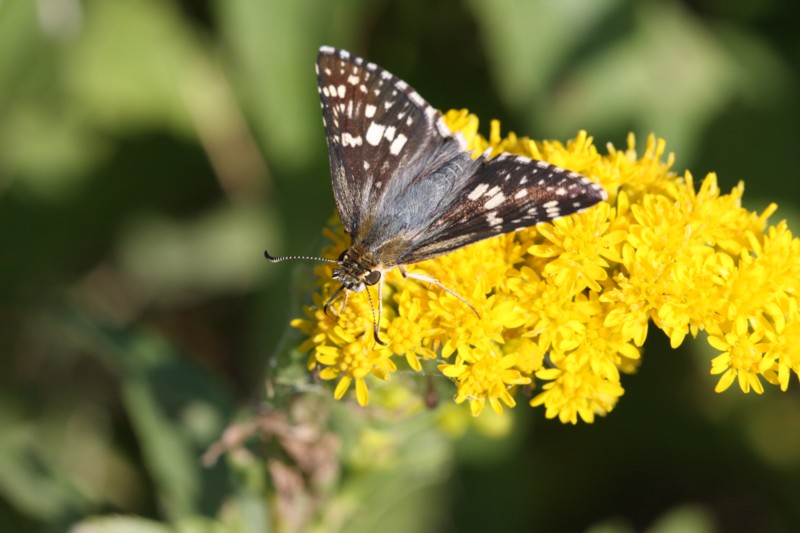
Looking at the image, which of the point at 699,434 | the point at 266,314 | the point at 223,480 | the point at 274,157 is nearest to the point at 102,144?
the point at 274,157

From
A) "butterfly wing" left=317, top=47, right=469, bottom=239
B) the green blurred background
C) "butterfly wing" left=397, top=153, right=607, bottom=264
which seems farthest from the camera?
the green blurred background

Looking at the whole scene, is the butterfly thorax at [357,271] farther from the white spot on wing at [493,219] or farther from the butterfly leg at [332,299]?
the white spot on wing at [493,219]

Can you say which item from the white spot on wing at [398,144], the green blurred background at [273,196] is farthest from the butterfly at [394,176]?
the green blurred background at [273,196]

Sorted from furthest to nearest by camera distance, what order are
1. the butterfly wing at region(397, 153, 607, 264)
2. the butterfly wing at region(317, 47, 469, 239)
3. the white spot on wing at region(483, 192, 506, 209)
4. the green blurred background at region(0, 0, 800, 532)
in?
the green blurred background at region(0, 0, 800, 532) → the butterfly wing at region(317, 47, 469, 239) → the white spot on wing at region(483, 192, 506, 209) → the butterfly wing at region(397, 153, 607, 264)

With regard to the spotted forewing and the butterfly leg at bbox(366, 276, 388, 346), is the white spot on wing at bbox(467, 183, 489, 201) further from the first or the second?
the butterfly leg at bbox(366, 276, 388, 346)

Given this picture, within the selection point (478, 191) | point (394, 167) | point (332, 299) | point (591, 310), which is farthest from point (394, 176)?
point (591, 310)

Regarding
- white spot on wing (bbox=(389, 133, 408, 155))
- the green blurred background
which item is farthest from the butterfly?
the green blurred background

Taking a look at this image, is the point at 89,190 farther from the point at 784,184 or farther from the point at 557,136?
the point at 784,184
